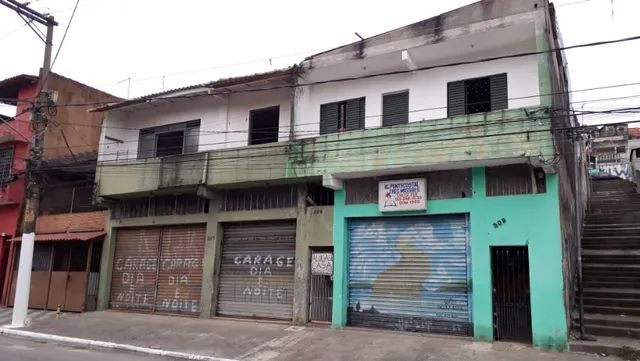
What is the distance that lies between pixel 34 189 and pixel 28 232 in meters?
1.35

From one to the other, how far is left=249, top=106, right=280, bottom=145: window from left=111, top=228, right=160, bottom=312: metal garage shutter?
5.00 meters

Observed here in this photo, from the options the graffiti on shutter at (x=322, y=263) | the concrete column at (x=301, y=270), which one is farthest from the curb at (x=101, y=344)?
the graffiti on shutter at (x=322, y=263)

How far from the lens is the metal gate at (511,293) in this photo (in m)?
11.7

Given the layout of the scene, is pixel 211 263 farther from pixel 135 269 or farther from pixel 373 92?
pixel 373 92

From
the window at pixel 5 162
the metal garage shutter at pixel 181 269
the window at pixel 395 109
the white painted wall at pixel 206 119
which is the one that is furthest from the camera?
the window at pixel 5 162

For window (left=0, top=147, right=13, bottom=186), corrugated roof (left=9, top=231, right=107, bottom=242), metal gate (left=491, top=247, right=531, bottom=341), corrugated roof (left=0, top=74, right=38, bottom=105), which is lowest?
→ metal gate (left=491, top=247, right=531, bottom=341)

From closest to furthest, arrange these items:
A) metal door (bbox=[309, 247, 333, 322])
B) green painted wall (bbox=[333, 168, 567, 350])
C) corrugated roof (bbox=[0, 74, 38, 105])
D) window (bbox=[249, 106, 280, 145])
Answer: green painted wall (bbox=[333, 168, 567, 350]) → metal door (bbox=[309, 247, 333, 322]) → window (bbox=[249, 106, 280, 145]) → corrugated roof (bbox=[0, 74, 38, 105])

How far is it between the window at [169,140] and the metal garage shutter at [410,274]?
6.81 meters

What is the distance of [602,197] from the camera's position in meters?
23.2

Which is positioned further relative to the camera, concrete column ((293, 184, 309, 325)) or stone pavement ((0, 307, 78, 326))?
stone pavement ((0, 307, 78, 326))

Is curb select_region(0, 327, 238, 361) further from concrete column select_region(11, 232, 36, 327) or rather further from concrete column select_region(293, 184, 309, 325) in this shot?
concrete column select_region(293, 184, 309, 325)

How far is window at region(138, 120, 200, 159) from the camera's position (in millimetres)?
17938

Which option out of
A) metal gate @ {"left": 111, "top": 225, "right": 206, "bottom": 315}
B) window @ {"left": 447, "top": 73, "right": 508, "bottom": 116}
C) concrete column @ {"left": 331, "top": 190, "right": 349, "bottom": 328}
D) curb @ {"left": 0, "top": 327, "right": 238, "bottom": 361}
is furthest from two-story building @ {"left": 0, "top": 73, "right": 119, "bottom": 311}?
window @ {"left": 447, "top": 73, "right": 508, "bottom": 116}

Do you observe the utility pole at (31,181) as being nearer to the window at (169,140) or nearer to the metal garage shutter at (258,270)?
the window at (169,140)
